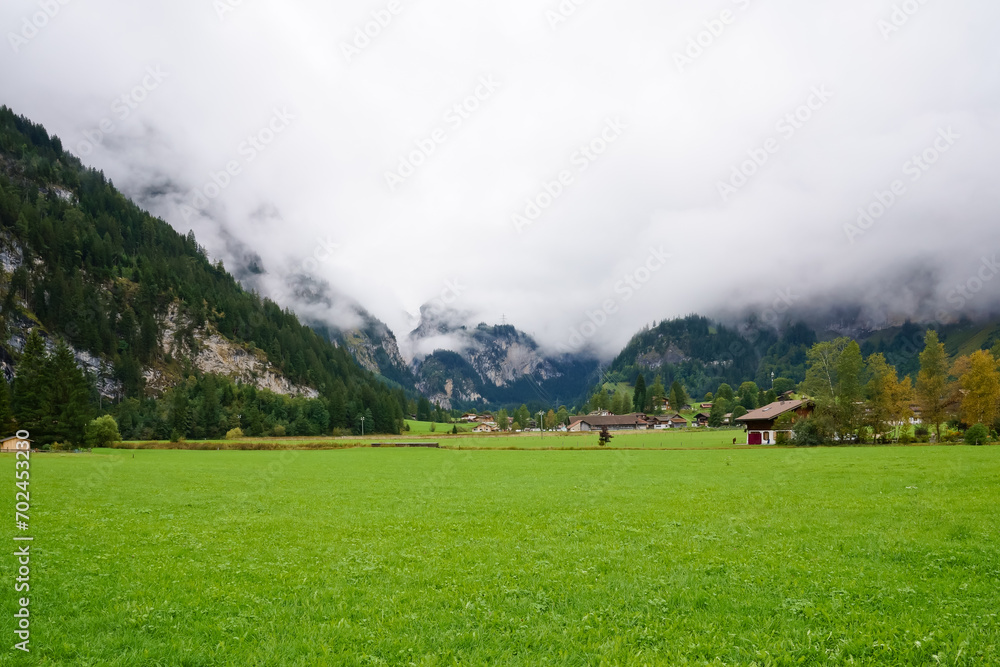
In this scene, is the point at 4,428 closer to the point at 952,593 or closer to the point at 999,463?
the point at 952,593

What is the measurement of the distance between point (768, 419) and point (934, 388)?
2698cm

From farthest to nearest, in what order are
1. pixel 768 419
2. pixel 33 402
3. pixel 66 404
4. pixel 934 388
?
pixel 768 419, pixel 66 404, pixel 934 388, pixel 33 402

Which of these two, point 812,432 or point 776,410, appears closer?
point 812,432

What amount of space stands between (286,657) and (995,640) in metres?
12.4

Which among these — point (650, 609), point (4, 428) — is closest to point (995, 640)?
point (650, 609)

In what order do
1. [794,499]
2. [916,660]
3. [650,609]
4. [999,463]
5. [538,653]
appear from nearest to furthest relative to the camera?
[916,660]
[538,653]
[650,609]
[794,499]
[999,463]

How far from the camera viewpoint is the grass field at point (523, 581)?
29.7 feet

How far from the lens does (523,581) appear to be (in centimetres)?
1300

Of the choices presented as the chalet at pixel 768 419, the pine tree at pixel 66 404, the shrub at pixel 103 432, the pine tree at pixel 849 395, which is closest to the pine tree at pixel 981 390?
the pine tree at pixel 849 395

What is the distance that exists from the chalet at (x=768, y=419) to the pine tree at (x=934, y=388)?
17.8 metres

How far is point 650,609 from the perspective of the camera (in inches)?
430

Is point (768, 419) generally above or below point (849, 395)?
below

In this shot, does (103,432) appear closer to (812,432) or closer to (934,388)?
(812,432)

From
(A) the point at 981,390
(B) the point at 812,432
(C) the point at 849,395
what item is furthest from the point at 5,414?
(A) the point at 981,390
